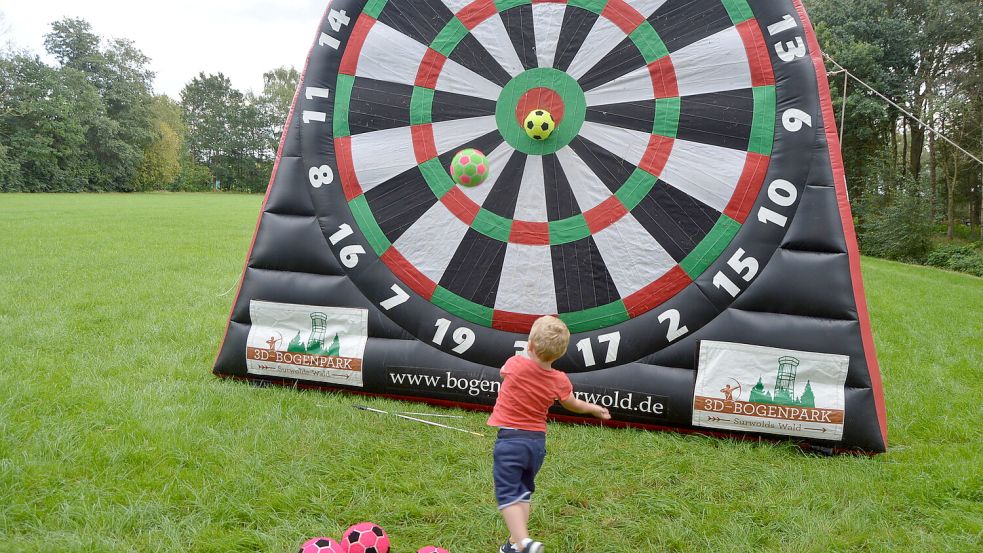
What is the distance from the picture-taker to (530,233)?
3459 mm

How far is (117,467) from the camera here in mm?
2629

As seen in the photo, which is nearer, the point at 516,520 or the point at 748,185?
the point at 516,520

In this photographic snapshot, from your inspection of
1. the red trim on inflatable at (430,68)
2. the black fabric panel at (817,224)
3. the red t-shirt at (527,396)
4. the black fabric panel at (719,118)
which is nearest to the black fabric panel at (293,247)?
the red trim on inflatable at (430,68)

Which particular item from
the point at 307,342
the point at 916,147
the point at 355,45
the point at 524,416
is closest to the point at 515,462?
the point at 524,416

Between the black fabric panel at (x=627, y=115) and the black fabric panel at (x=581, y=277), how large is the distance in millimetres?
611

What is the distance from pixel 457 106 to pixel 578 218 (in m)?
0.91

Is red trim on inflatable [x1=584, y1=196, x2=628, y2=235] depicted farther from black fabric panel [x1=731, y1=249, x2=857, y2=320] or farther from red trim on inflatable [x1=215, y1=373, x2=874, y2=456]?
red trim on inflatable [x1=215, y1=373, x2=874, y2=456]

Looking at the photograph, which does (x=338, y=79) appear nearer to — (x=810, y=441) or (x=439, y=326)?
(x=439, y=326)

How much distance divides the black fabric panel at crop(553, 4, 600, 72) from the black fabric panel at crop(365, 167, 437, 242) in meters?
0.97

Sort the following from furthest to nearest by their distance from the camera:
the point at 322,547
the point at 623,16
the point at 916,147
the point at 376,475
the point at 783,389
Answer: the point at 916,147, the point at 623,16, the point at 783,389, the point at 376,475, the point at 322,547

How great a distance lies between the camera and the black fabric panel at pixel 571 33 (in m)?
3.37

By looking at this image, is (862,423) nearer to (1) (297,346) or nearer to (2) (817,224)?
(2) (817,224)

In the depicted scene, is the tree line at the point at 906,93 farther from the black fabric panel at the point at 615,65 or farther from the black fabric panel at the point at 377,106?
the black fabric panel at the point at 377,106

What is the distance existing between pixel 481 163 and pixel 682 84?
1090mm
